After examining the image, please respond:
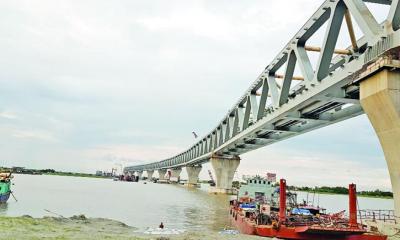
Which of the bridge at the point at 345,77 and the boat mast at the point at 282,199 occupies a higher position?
the bridge at the point at 345,77

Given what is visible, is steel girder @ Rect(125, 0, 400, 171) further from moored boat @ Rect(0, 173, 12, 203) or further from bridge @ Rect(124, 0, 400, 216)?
moored boat @ Rect(0, 173, 12, 203)

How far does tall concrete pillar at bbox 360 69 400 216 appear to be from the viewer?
20.9 metres

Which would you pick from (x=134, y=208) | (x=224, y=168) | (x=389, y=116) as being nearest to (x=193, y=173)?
(x=224, y=168)

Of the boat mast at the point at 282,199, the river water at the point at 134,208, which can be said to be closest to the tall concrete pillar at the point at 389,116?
the boat mast at the point at 282,199

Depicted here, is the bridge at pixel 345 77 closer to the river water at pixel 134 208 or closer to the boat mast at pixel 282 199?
the boat mast at pixel 282 199

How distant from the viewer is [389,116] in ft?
69.3

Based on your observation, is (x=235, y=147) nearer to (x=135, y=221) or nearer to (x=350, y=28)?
(x=135, y=221)

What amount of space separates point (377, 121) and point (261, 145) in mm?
59875

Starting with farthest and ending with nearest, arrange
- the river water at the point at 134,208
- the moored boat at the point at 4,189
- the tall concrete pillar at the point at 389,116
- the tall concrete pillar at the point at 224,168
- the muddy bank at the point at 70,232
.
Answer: the tall concrete pillar at the point at 224,168 < the moored boat at the point at 4,189 < the river water at the point at 134,208 < the tall concrete pillar at the point at 389,116 < the muddy bank at the point at 70,232

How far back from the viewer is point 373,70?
74.4 feet

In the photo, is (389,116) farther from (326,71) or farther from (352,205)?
(326,71)

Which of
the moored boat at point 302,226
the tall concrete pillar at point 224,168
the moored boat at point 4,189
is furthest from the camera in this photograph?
the tall concrete pillar at point 224,168

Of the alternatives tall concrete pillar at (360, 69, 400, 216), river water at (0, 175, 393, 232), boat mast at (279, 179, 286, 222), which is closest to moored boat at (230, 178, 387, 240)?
boat mast at (279, 179, 286, 222)

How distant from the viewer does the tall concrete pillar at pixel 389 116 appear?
20.9m
